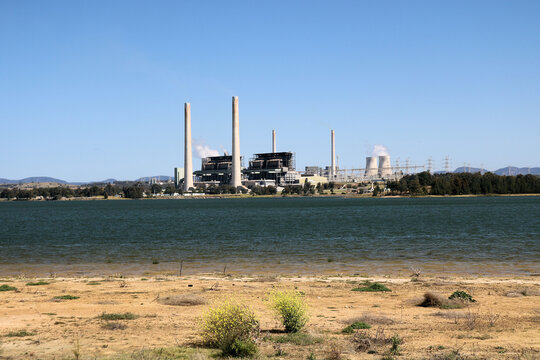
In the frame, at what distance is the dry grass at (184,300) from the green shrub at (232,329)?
6941 millimetres

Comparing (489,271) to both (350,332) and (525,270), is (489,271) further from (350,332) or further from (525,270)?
(350,332)

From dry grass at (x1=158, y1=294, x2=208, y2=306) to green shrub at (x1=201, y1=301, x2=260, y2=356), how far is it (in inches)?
273

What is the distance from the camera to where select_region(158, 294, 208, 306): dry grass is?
21562 millimetres

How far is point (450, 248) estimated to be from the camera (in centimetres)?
4625

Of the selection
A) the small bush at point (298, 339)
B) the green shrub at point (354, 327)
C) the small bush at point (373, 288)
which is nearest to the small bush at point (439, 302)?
the small bush at point (373, 288)

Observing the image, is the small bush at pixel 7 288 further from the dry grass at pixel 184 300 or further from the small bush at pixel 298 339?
the small bush at pixel 298 339

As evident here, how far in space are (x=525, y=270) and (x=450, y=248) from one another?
13.9 meters

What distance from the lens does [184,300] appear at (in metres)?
21.8

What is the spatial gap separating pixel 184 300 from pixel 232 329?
7.99m

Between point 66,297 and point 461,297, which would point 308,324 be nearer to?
point 461,297

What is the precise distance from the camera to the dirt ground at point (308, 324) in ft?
47.1

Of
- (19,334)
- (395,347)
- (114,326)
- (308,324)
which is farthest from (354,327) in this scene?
(19,334)

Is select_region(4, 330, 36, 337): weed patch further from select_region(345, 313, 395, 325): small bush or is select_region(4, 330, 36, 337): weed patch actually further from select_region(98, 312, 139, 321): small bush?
select_region(345, 313, 395, 325): small bush

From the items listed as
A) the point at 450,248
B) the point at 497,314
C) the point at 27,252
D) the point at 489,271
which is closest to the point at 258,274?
the point at 489,271
